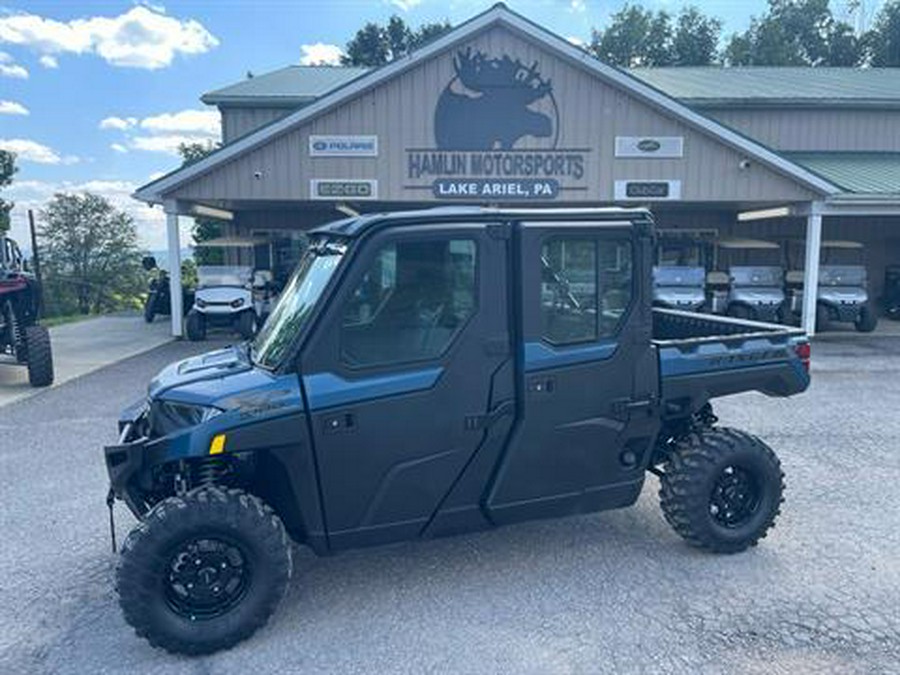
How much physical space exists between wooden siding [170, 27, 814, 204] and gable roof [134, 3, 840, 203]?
0.15 meters

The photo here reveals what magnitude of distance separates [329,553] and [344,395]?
0.89m

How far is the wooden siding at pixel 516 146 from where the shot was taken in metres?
13.6

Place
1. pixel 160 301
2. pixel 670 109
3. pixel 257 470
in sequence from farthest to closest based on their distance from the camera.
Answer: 1. pixel 160 301
2. pixel 670 109
3. pixel 257 470

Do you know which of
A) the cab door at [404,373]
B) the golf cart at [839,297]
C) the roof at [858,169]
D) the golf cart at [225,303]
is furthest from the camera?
the roof at [858,169]

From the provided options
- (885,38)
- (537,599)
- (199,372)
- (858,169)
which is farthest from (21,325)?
(885,38)

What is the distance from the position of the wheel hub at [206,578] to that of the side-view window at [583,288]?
2.01 meters

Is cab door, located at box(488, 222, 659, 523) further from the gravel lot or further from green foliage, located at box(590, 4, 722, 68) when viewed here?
green foliage, located at box(590, 4, 722, 68)

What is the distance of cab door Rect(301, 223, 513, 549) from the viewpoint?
11.2 ft

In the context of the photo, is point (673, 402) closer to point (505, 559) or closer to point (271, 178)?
point (505, 559)

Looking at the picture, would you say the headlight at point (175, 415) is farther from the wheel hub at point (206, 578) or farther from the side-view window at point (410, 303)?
the side-view window at point (410, 303)

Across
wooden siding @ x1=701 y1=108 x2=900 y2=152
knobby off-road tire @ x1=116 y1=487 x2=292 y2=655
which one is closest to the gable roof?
wooden siding @ x1=701 y1=108 x2=900 y2=152

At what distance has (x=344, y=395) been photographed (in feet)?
11.2

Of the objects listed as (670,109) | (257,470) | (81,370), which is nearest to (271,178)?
(81,370)

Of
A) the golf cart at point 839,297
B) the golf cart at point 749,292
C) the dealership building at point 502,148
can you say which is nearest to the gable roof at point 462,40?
the dealership building at point 502,148
